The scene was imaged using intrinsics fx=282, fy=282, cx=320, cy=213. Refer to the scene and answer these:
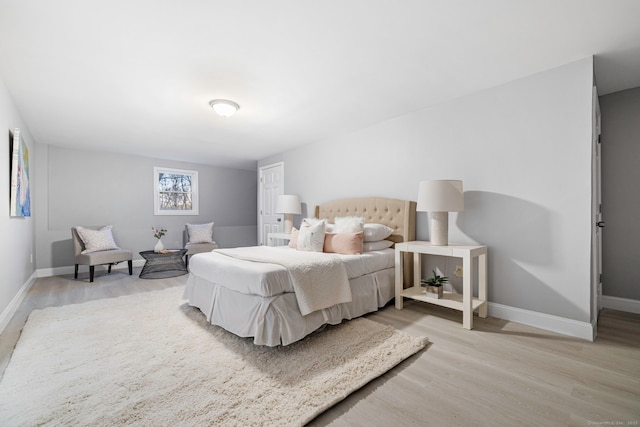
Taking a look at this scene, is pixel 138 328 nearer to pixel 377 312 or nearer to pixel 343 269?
pixel 343 269

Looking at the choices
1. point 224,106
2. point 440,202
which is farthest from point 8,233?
point 440,202

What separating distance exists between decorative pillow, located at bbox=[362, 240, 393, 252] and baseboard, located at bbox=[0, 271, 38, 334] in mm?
3542

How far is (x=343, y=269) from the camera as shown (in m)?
2.72

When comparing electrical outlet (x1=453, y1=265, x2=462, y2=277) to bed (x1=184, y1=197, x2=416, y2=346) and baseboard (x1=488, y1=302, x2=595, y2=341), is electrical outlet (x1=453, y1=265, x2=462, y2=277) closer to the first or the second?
baseboard (x1=488, y1=302, x2=595, y2=341)

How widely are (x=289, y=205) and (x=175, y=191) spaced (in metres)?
3.15

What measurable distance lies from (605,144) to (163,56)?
4.52m

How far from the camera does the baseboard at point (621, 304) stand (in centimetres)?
292

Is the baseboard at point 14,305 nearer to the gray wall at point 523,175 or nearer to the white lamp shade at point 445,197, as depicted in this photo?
the white lamp shade at point 445,197

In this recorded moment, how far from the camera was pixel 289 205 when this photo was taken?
5027 millimetres

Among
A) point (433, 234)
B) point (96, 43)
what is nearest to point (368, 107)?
point (433, 234)

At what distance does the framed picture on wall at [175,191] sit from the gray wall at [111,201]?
0.36ft

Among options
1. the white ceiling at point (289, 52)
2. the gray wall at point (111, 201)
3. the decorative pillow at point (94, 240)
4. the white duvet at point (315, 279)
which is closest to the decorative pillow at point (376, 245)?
the white duvet at point (315, 279)

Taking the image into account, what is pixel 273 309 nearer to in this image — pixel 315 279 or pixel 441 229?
pixel 315 279

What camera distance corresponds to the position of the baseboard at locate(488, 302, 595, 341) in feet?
7.67
